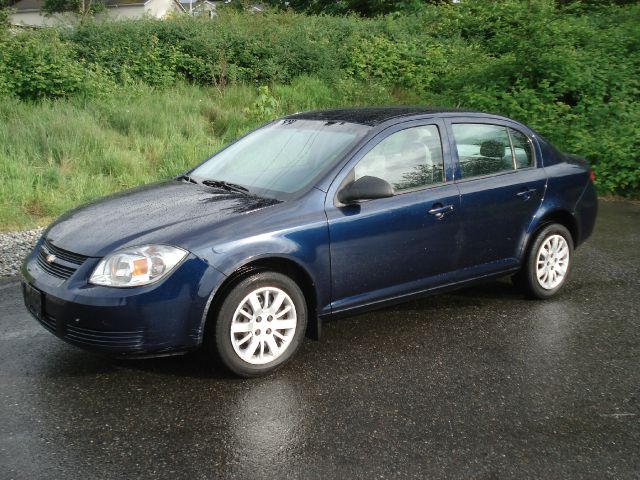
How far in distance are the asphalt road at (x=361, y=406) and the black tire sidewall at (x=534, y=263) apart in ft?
1.20

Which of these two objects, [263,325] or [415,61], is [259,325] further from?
[415,61]

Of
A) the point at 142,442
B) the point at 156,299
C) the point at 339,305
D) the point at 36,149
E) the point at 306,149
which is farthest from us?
the point at 36,149

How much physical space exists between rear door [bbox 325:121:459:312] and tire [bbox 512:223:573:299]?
973 mm

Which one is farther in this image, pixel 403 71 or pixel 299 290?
pixel 403 71

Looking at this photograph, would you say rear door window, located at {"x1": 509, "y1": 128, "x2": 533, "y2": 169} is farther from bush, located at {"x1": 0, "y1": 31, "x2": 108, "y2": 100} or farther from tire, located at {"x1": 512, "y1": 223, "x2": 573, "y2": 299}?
bush, located at {"x1": 0, "y1": 31, "x2": 108, "y2": 100}

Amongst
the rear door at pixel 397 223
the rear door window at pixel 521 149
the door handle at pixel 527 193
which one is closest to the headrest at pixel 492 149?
the rear door window at pixel 521 149

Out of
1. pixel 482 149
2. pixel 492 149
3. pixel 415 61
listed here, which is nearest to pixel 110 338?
pixel 482 149

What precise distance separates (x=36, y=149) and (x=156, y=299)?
296 inches

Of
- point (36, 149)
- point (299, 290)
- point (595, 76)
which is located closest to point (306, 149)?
point (299, 290)

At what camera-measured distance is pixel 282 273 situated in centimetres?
454

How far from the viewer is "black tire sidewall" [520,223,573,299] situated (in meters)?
5.93

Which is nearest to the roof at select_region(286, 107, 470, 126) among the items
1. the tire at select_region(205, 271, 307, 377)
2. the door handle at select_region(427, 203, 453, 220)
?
the door handle at select_region(427, 203, 453, 220)

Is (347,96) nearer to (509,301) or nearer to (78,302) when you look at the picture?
(509,301)

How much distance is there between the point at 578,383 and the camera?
448 centimetres
